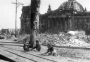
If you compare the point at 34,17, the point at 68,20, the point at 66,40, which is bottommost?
the point at 66,40

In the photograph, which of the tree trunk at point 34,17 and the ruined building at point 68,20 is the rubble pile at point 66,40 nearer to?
the tree trunk at point 34,17

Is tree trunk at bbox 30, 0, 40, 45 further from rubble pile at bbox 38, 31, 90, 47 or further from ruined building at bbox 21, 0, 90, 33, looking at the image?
ruined building at bbox 21, 0, 90, 33

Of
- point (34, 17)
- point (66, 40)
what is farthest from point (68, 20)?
point (34, 17)

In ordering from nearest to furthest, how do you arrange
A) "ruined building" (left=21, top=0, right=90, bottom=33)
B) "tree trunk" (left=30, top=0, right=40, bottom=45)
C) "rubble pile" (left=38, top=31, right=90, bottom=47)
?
1. "tree trunk" (left=30, top=0, right=40, bottom=45)
2. "rubble pile" (left=38, top=31, right=90, bottom=47)
3. "ruined building" (left=21, top=0, right=90, bottom=33)

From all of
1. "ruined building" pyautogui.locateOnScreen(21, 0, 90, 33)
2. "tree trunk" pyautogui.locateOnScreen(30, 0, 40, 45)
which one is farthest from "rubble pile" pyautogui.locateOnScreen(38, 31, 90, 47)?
"ruined building" pyautogui.locateOnScreen(21, 0, 90, 33)

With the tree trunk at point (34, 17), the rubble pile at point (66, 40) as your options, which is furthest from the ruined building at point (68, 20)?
the tree trunk at point (34, 17)

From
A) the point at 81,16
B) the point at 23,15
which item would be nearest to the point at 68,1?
the point at 81,16

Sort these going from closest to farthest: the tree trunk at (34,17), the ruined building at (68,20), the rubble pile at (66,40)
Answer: the tree trunk at (34,17), the rubble pile at (66,40), the ruined building at (68,20)

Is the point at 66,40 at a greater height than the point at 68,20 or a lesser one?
lesser

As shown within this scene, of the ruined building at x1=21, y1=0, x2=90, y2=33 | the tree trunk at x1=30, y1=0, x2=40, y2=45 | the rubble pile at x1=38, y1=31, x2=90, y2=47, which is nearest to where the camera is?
the tree trunk at x1=30, y1=0, x2=40, y2=45

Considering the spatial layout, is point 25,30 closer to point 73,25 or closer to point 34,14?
point 73,25

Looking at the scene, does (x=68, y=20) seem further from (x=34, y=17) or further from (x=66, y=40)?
(x=34, y=17)

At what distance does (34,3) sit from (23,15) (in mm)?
52533

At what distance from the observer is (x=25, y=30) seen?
6309 centimetres
